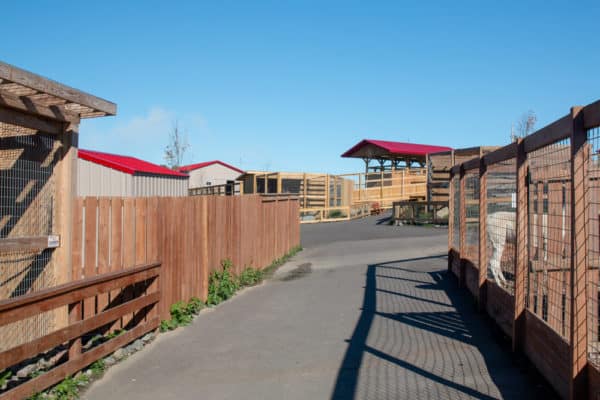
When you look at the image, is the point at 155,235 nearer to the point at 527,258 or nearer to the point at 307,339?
the point at 307,339

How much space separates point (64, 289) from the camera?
5062mm

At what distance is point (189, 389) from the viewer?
198 inches

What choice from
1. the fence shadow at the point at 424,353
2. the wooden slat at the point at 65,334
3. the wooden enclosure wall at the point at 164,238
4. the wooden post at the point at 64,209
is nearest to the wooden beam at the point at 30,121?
the wooden post at the point at 64,209

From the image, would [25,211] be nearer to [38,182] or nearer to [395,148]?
[38,182]

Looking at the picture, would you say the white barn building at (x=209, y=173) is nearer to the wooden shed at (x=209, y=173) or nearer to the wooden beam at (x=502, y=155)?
the wooden shed at (x=209, y=173)

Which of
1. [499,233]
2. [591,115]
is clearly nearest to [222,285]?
[499,233]

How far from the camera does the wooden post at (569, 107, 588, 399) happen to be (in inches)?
149

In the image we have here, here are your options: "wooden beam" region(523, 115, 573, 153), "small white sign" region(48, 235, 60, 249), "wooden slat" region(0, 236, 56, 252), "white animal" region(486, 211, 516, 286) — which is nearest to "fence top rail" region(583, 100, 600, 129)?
"wooden beam" region(523, 115, 573, 153)

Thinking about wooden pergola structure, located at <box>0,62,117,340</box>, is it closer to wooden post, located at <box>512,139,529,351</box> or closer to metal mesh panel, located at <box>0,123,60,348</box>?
metal mesh panel, located at <box>0,123,60,348</box>

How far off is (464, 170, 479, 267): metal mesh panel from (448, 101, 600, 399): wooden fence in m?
0.02

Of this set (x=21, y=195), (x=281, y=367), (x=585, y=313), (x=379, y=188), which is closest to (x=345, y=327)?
(x=281, y=367)

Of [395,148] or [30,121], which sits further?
[395,148]

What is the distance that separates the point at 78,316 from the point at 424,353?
3.58 metres

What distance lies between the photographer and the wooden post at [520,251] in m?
5.55
